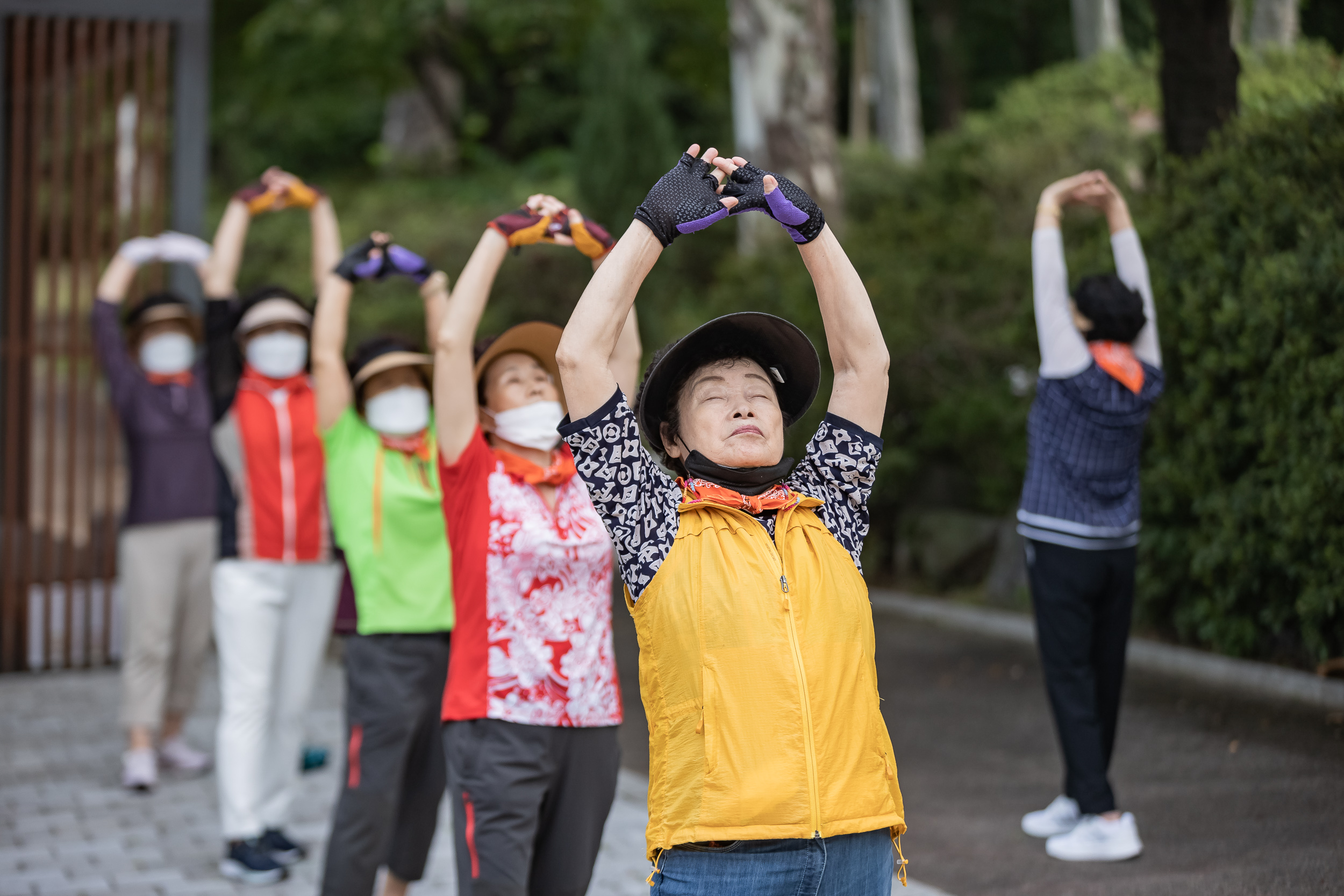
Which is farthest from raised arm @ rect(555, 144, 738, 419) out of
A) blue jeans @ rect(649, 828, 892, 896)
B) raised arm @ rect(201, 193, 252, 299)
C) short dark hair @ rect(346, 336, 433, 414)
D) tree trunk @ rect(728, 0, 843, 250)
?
tree trunk @ rect(728, 0, 843, 250)

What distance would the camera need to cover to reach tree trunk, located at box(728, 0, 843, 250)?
14148mm

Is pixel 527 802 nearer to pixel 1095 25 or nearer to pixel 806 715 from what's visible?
pixel 806 715

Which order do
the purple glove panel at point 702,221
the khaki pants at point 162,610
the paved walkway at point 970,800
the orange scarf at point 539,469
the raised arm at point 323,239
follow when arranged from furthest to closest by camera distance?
1. the khaki pants at point 162,610
2. the raised arm at point 323,239
3. the paved walkway at point 970,800
4. the orange scarf at point 539,469
5. the purple glove panel at point 702,221

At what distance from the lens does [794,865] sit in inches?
104

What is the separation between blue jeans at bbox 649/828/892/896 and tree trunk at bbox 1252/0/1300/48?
15223mm

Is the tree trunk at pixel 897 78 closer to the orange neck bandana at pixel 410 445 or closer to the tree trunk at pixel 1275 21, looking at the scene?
the tree trunk at pixel 1275 21

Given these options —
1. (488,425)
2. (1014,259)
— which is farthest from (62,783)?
(1014,259)

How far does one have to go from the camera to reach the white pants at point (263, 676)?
5395 millimetres

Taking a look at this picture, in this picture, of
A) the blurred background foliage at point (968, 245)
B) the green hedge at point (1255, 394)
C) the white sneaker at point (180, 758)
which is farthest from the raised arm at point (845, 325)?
the white sneaker at point (180, 758)

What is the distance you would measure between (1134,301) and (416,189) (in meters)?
19.3

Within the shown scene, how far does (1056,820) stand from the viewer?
5.32 m

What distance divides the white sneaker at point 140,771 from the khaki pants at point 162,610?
16 centimetres

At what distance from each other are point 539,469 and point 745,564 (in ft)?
3.90

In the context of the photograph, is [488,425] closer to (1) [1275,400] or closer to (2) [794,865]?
(2) [794,865]
